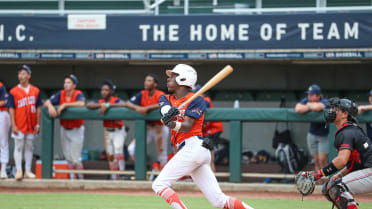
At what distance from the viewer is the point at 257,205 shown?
7.51 m

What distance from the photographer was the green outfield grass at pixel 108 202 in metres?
7.27

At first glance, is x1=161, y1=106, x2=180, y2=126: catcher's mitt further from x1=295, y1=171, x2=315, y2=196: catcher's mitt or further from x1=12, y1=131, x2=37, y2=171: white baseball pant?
x1=12, y1=131, x2=37, y2=171: white baseball pant

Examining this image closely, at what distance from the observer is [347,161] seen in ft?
17.3

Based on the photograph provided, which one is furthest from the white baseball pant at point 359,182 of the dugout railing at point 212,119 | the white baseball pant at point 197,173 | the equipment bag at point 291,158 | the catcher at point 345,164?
the equipment bag at point 291,158

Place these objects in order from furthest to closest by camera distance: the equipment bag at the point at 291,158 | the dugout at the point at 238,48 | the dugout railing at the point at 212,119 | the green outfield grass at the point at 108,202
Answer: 1. the dugout at the point at 238,48
2. the equipment bag at the point at 291,158
3. the dugout railing at the point at 212,119
4. the green outfield grass at the point at 108,202

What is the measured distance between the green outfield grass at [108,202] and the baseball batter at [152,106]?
5.15 feet

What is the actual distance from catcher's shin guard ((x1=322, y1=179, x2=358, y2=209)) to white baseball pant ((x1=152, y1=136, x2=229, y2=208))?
977 millimetres

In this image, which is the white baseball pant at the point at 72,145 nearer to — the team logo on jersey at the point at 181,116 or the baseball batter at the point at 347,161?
the team logo on jersey at the point at 181,116

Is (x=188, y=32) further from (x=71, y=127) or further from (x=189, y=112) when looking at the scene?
(x=189, y=112)

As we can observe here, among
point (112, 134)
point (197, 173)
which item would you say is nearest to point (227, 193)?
point (112, 134)

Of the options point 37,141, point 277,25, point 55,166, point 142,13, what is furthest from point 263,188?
point 37,141

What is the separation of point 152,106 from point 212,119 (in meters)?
1.05

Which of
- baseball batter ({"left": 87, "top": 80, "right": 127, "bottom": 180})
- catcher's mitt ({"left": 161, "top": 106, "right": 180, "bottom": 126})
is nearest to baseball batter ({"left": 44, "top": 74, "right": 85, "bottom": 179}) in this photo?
baseball batter ({"left": 87, "top": 80, "right": 127, "bottom": 180})

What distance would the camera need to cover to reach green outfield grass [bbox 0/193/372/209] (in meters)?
7.27
